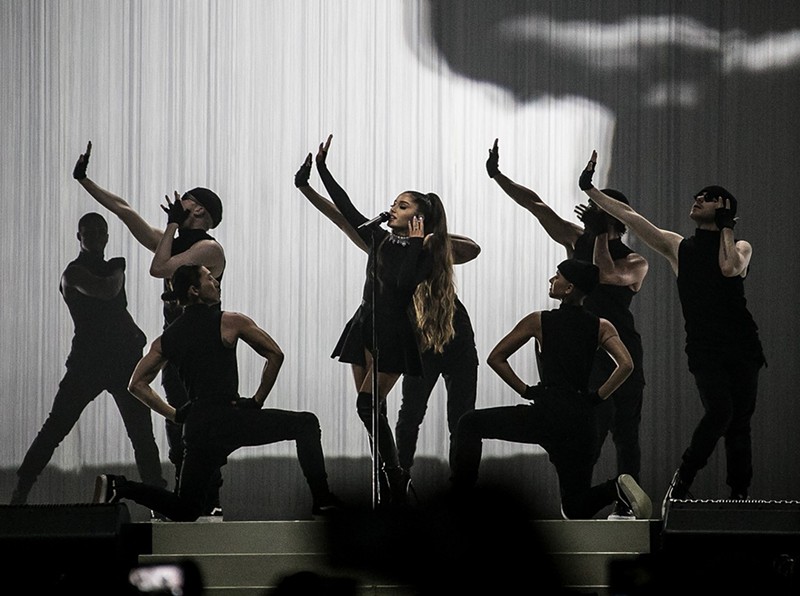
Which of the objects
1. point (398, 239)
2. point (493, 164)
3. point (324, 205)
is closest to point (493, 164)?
point (493, 164)

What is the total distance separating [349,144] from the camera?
27.1 feet

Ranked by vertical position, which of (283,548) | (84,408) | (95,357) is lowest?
(283,548)

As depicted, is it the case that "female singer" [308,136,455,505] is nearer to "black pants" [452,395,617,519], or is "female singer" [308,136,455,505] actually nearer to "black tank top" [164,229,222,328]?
"black pants" [452,395,617,519]

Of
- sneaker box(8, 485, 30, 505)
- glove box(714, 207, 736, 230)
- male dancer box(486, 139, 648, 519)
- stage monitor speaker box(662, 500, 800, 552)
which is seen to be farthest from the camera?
sneaker box(8, 485, 30, 505)

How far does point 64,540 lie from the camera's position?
4977 mm

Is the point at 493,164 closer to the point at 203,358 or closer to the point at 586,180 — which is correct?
the point at 586,180

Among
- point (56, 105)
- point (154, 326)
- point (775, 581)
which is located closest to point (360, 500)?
point (154, 326)

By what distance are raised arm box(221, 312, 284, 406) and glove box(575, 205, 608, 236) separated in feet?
6.56

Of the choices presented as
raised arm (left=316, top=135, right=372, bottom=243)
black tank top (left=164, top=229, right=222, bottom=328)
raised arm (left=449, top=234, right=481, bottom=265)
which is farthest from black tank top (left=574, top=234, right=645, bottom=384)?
black tank top (left=164, top=229, right=222, bottom=328)

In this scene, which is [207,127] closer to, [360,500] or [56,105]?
[56,105]

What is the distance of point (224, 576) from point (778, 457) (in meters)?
3.85

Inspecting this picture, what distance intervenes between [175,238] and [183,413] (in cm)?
113

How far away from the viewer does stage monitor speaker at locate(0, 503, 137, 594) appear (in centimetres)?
493

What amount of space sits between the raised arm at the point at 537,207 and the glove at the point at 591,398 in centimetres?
98
